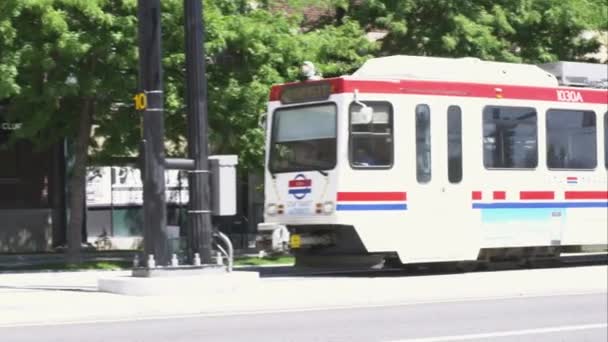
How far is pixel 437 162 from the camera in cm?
2025

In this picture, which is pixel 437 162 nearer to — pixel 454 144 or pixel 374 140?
pixel 454 144

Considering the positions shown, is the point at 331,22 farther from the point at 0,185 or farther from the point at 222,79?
the point at 0,185

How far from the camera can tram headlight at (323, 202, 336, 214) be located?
19.4 meters

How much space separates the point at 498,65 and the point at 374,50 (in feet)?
19.9

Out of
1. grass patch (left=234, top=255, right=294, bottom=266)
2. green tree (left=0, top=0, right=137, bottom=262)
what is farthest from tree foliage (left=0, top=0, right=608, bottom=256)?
grass patch (left=234, top=255, right=294, bottom=266)

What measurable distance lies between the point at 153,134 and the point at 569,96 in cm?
860

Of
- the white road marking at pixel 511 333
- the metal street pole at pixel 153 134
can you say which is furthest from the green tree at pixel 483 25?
the white road marking at pixel 511 333

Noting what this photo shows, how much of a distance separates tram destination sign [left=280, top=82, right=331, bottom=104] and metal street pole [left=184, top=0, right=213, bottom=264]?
9.01 feet

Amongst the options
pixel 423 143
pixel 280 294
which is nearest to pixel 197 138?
pixel 280 294

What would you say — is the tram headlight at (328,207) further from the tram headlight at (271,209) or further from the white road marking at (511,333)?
the white road marking at (511,333)

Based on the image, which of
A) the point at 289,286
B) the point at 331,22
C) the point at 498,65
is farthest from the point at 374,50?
the point at 289,286

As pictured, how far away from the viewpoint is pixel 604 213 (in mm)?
22281

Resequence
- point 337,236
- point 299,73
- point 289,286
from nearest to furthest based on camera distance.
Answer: point 289,286 < point 337,236 < point 299,73

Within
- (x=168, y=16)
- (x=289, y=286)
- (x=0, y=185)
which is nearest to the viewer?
(x=289, y=286)
